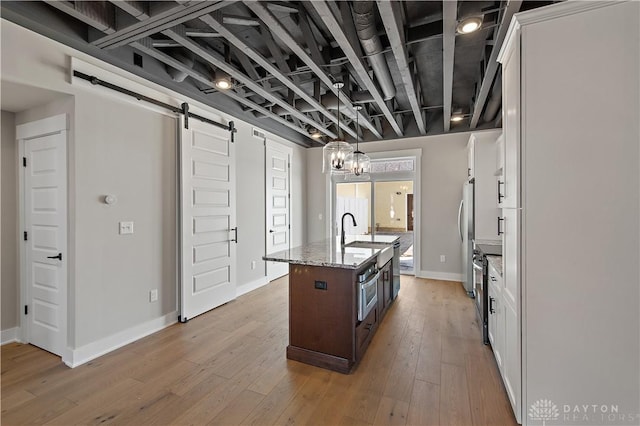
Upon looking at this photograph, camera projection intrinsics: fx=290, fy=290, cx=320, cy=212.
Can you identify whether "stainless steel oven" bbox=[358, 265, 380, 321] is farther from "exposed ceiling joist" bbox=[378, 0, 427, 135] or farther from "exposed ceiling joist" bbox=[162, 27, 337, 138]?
"exposed ceiling joist" bbox=[162, 27, 337, 138]

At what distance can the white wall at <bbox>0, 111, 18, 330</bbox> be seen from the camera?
2934mm

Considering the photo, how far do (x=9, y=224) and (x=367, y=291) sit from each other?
369 cm

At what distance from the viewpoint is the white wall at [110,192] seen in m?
2.47

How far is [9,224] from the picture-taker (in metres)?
2.97

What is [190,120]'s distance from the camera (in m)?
3.60

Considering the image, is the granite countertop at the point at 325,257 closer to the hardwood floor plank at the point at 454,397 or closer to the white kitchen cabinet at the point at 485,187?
the hardwood floor plank at the point at 454,397

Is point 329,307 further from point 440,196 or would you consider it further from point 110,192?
point 440,196

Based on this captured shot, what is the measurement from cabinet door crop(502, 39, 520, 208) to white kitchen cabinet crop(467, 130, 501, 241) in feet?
7.36

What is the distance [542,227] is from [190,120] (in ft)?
12.1

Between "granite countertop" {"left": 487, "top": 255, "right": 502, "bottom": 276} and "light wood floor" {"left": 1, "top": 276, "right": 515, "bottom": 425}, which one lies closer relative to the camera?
"light wood floor" {"left": 1, "top": 276, "right": 515, "bottom": 425}

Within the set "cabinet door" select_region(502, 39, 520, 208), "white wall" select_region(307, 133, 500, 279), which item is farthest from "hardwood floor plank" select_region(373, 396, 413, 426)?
"white wall" select_region(307, 133, 500, 279)

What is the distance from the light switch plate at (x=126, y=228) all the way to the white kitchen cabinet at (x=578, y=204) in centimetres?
339

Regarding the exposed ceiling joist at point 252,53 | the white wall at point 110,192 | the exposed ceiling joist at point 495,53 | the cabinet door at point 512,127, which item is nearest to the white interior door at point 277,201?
the exposed ceiling joist at point 252,53

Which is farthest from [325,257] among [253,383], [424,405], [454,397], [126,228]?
[126,228]
